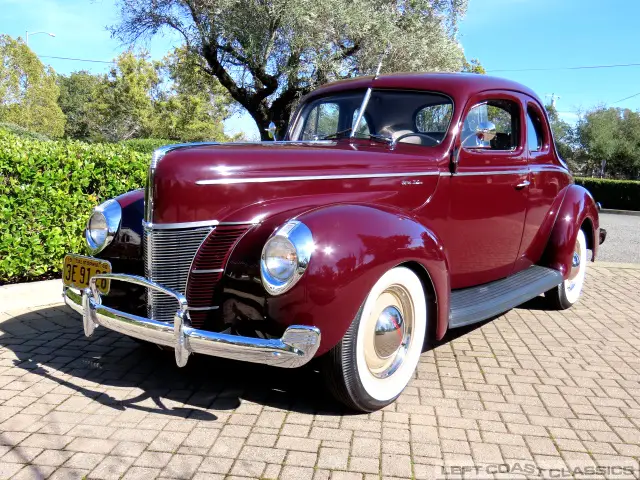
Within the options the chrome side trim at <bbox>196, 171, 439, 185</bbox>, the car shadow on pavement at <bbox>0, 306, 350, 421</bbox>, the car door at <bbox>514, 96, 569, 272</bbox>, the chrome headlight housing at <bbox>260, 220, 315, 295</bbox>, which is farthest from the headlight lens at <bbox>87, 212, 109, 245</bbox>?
the car door at <bbox>514, 96, 569, 272</bbox>

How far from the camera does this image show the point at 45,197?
496 cm

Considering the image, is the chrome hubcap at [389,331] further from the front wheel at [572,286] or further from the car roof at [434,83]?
the front wheel at [572,286]

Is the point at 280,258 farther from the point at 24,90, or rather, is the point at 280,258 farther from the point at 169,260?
the point at 24,90

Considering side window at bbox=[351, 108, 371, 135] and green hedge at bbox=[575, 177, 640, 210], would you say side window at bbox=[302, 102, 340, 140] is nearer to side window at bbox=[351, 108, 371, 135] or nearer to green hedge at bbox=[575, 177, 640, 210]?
side window at bbox=[351, 108, 371, 135]

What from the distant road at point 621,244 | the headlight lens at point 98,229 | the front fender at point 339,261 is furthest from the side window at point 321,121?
the distant road at point 621,244

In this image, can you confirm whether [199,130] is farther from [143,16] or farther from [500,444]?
[500,444]

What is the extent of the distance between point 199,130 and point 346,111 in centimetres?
2762

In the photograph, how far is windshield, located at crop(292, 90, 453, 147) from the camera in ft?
12.5

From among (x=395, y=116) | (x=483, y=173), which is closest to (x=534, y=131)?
(x=483, y=173)

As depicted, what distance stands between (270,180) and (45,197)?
3046 mm

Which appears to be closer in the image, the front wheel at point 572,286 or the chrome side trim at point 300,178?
the chrome side trim at point 300,178

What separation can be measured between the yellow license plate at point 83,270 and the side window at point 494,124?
8.16ft

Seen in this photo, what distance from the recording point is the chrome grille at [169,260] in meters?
2.78

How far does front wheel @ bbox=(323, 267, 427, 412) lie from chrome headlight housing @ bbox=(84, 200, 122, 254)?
62.3 inches
